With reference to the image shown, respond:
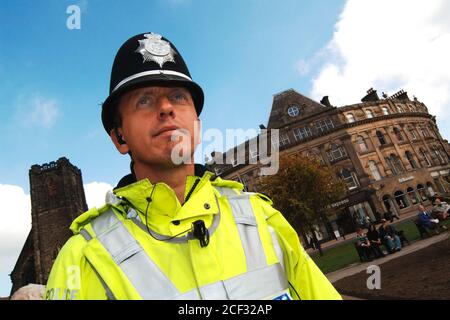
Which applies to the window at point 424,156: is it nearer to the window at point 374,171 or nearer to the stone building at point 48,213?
the window at point 374,171

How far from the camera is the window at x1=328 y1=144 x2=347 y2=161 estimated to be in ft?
117

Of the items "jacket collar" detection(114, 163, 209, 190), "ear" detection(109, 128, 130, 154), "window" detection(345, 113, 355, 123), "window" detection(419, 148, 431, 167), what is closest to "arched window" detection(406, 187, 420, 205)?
"window" detection(419, 148, 431, 167)

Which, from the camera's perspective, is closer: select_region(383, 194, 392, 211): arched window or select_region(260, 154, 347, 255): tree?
select_region(260, 154, 347, 255): tree

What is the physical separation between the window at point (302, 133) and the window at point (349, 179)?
6.24 meters

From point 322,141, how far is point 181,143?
121 ft

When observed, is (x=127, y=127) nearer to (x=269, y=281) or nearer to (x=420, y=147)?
(x=269, y=281)

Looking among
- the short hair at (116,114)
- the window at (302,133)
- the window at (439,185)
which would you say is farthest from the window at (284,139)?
the short hair at (116,114)

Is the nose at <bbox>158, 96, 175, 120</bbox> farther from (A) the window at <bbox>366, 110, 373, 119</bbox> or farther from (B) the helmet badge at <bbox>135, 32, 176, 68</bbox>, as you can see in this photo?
(A) the window at <bbox>366, 110, 373, 119</bbox>

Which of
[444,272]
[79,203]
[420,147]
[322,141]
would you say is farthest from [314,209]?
[79,203]

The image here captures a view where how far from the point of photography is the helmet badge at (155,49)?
6.27 ft

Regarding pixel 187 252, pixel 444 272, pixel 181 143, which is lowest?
pixel 444 272

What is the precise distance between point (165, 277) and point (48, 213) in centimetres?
4630

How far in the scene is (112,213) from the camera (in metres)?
1.59

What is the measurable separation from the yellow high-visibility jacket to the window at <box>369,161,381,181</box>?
37507mm
